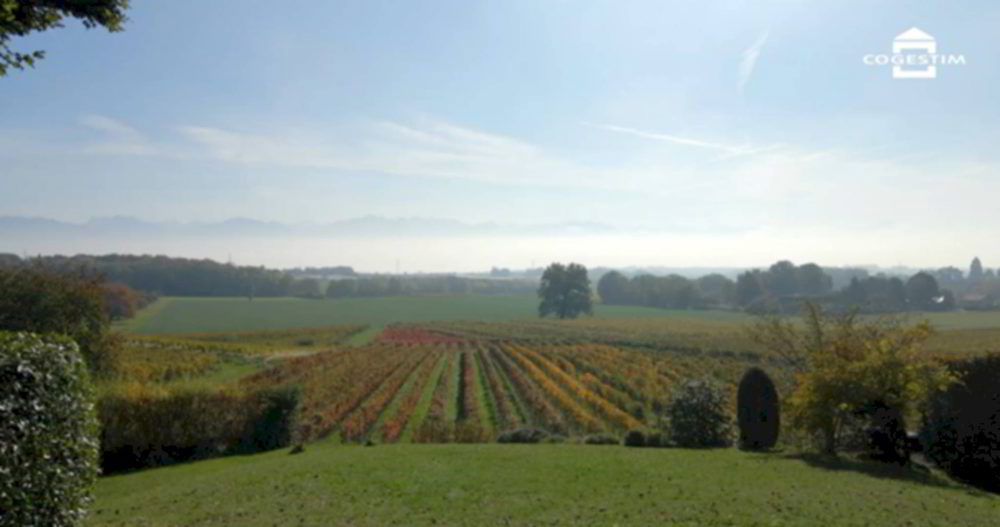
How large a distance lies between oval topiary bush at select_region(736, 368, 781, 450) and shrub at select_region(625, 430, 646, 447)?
3.11 meters

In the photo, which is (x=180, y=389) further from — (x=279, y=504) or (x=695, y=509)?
(x=695, y=509)

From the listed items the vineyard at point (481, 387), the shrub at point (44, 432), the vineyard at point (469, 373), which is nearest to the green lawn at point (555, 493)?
the shrub at point (44, 432)

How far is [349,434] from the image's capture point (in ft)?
85.1

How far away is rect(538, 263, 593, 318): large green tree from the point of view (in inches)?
4353

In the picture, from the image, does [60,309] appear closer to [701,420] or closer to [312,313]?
[701,420]

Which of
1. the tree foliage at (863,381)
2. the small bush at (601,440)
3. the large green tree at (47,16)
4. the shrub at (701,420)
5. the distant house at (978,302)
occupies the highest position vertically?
the large green tree at (47,16)

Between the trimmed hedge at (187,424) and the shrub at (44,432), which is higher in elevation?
the shrub at (44,432)

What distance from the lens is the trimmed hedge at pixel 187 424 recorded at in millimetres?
22109

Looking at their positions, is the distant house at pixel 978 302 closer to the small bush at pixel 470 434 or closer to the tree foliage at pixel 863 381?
the tree foliage at pixel 863 381

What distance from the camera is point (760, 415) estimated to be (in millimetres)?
20141

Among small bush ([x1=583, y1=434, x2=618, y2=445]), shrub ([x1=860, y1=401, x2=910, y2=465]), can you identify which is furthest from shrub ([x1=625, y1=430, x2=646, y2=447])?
shrub ([x1=860, y1=401, x2=910, y2=465])

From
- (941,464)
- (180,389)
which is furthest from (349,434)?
(941,464)

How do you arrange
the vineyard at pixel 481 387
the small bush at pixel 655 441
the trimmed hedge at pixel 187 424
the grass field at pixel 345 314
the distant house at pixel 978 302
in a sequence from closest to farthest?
the small bush at pixel 655 441 < the trimmed hedge at pixel 187 424 < the vineyard at pixel 481 387 < the grass field at pixel 345 314 < the distant house at pixel 978 302

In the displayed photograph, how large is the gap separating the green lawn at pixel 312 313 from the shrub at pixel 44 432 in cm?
6992
